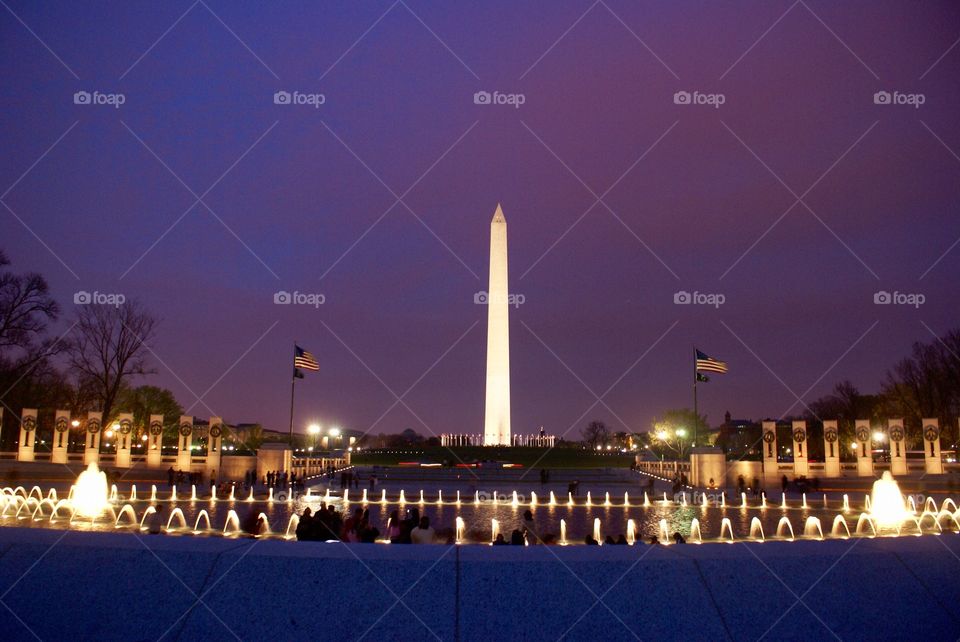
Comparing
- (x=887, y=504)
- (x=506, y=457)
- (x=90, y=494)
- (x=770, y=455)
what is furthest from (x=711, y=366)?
(x=90, y=494)

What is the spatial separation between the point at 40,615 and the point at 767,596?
5.19 meters

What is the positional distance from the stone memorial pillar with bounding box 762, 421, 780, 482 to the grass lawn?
16944 mm

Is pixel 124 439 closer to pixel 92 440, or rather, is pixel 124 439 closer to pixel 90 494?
pixel 92 440

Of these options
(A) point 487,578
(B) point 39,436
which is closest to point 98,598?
(A) point 487,578

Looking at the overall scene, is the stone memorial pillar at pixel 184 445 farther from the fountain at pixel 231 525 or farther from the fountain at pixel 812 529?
the fountain at pixel 812 529

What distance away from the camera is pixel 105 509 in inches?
928

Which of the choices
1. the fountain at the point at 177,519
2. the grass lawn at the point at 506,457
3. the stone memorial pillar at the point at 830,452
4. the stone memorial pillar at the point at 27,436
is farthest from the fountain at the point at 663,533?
the stone memorial pillar at the point at 27,436

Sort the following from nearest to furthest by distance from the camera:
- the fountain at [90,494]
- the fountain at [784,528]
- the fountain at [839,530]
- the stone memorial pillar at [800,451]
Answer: the fountain at [784,528]
the fountain at [839,530]
the fountain at [90,494]
the stone memorial pillar at [800,451]

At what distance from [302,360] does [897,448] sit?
36403 mm

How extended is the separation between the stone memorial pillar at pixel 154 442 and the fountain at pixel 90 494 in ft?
81.3

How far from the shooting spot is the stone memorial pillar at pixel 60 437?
1861 inches

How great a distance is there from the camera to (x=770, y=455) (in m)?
46.2

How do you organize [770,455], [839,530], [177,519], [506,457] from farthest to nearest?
[506,457] < [770,455] < [839,530] < [177,519]

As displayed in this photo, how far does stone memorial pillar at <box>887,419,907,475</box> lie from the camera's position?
44.9 meters
